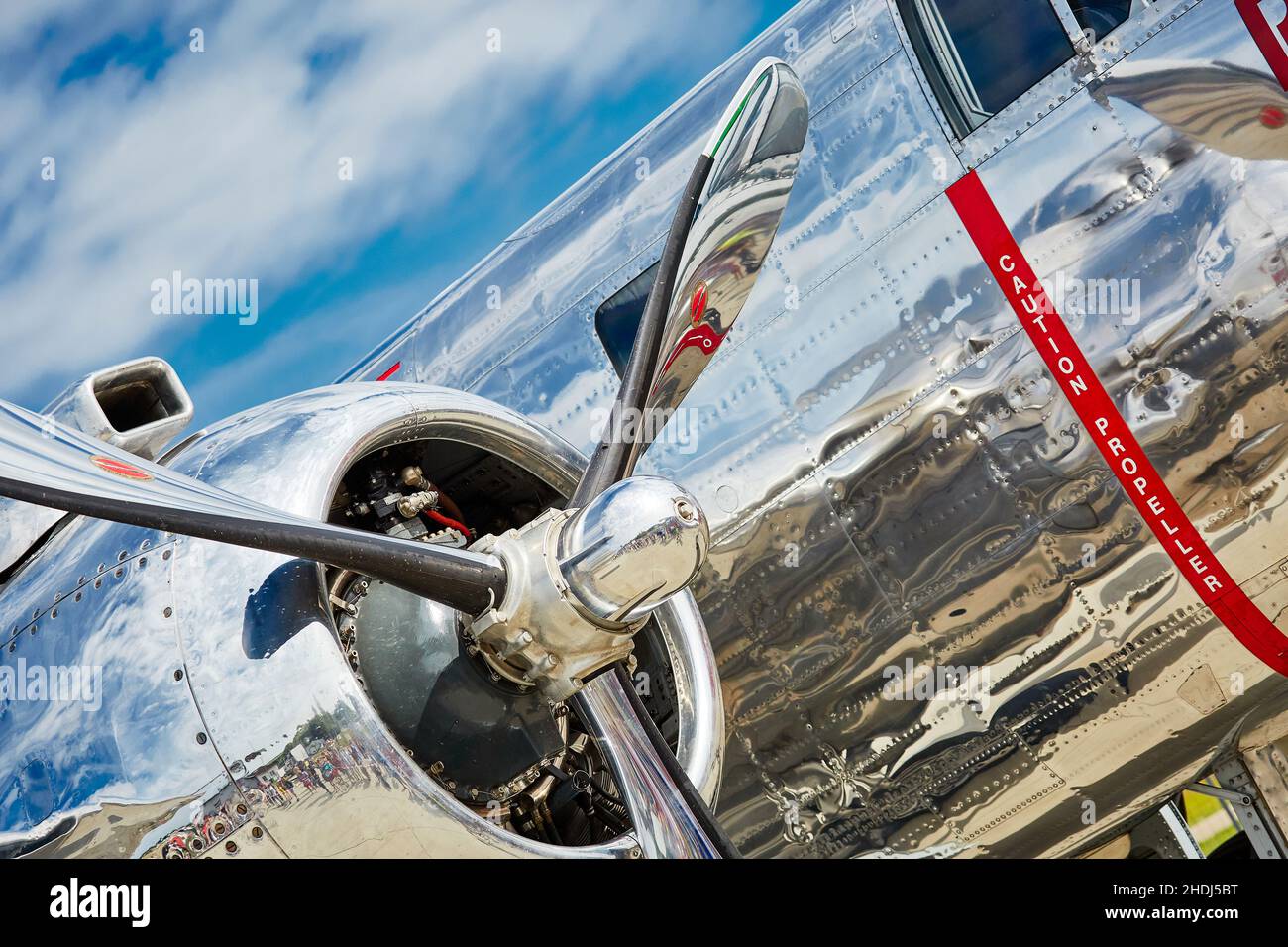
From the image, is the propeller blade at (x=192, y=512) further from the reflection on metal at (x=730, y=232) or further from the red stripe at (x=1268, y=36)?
the red stripe at (x=1268, y=36)

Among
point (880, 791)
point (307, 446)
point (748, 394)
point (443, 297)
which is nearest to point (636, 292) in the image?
point (748, 394)

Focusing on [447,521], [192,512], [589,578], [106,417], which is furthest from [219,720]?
[106,417]

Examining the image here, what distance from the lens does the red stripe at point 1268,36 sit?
231 inches

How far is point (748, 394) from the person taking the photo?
6.70 meters

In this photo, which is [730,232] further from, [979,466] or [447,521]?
[447,521]

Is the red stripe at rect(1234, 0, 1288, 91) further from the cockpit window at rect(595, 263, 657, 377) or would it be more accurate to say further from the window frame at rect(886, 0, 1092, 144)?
the cockpit window at rect(595, 263, 657, 377)

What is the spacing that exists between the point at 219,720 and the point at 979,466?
337 centimetres

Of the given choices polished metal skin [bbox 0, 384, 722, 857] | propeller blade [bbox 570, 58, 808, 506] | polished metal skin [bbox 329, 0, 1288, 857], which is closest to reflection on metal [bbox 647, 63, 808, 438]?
propeller blade [bbox 570, 58, 808, 506]

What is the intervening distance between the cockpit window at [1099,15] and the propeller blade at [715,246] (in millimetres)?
1418

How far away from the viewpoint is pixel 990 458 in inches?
243

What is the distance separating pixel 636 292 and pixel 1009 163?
2041 mm

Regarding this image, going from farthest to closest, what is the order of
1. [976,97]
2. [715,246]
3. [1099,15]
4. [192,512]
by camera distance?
[976,97]
[1099,15]
[715,246]
[192,512]

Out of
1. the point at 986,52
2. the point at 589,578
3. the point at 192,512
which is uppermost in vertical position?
the point at 986,52
